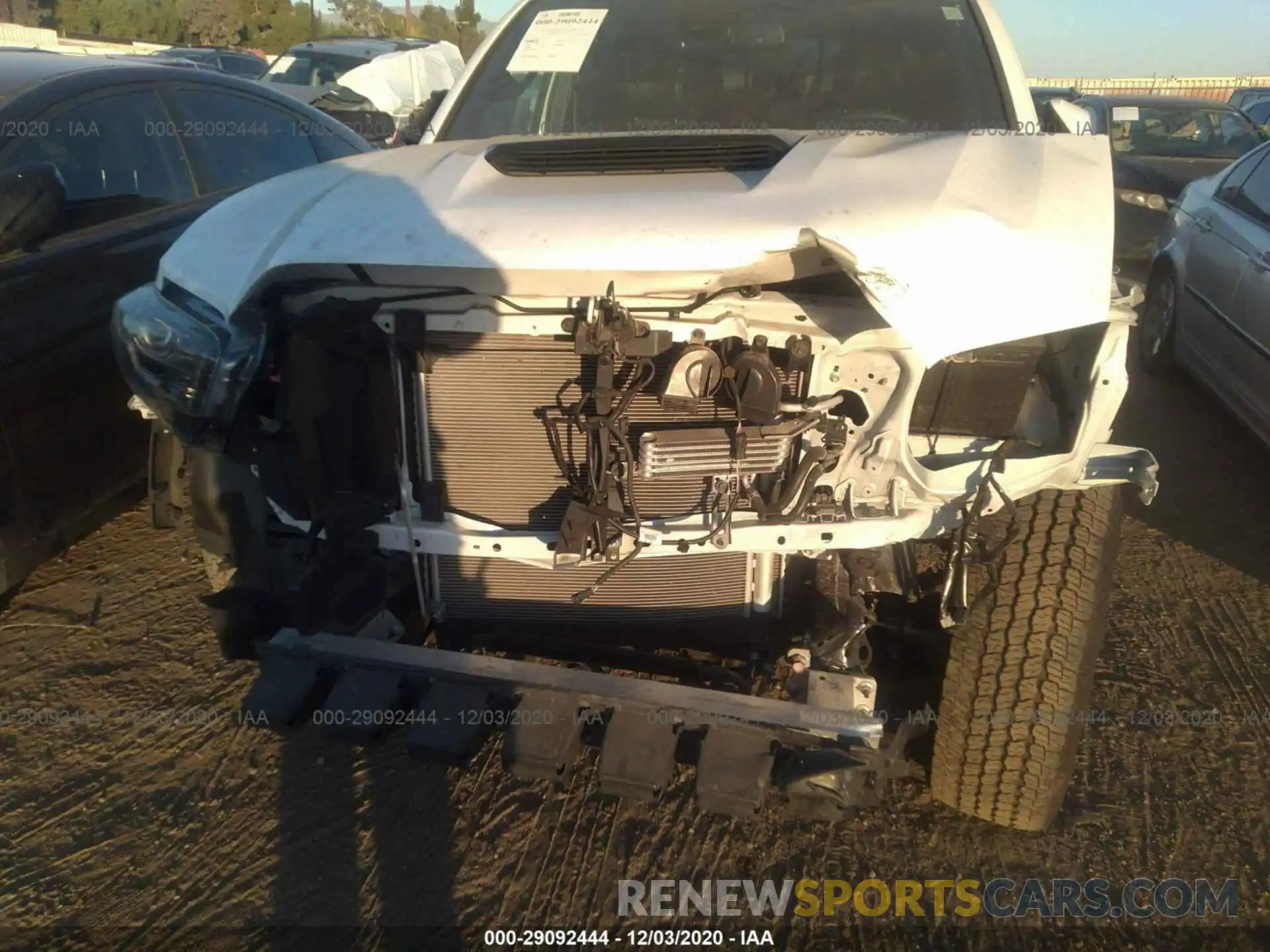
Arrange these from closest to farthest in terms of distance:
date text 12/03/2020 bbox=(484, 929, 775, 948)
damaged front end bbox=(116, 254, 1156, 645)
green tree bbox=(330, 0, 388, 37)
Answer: damaged front end bbox=(116, 254, 1156, 645), date text 12/03/2020 bbox=(484, 929, 775, 948), green tree bbox=(330, 0, 388, 37)

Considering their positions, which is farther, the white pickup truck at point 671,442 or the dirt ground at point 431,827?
the dirt ground at point 431,827

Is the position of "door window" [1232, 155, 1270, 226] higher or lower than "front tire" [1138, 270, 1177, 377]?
higher

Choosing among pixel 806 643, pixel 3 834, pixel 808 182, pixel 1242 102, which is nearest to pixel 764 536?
pixel 806 643

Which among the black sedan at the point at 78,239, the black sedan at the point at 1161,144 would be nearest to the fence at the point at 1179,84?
the black sedan at the point at 1161,144

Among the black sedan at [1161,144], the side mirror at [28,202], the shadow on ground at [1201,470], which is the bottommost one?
the shadow on ground at [1201,470]

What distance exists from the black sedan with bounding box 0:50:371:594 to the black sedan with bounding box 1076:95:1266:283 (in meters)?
7.02

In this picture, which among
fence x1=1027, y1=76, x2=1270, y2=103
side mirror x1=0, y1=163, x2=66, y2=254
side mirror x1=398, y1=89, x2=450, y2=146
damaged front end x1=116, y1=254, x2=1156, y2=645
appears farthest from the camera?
fence x1=1027, y1=76, x2=1270, y2=103

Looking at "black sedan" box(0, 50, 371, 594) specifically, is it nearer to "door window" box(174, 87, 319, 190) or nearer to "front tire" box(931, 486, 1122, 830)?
"door window" box(174, 87, 319, 190)

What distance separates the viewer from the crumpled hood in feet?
5.75

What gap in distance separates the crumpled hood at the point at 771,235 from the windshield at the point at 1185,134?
8444 mm

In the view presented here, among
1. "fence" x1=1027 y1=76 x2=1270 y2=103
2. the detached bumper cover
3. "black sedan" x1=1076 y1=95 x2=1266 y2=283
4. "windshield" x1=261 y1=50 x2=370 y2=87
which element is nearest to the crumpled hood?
the detached bumper cover

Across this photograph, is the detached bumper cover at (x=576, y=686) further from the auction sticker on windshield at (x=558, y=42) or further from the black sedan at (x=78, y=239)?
the auction sticker on windshield at (x=558, y=42)

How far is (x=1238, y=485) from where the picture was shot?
173 inches

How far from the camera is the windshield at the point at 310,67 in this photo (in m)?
13.0
